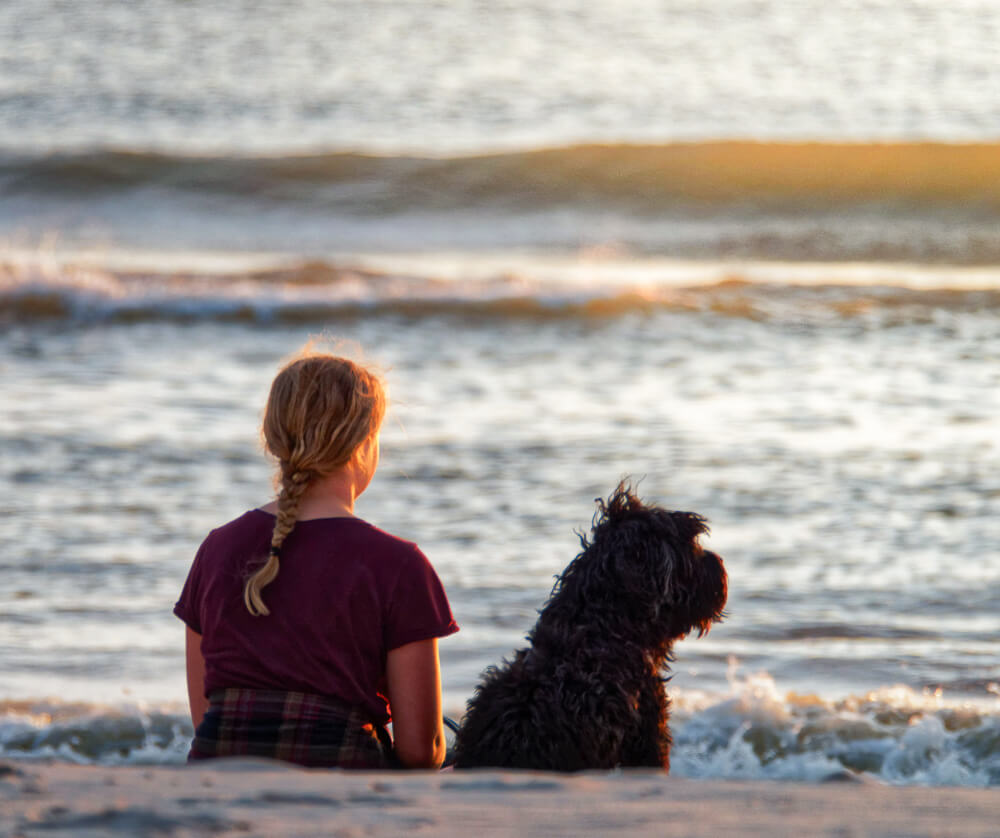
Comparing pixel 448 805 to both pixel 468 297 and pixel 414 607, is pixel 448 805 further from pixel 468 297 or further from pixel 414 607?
pixel 468 297

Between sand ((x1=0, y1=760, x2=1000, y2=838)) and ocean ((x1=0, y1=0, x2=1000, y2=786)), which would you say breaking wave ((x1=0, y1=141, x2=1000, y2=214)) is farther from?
sand ((x1=0, y1=760, x2=1000, y2=838))

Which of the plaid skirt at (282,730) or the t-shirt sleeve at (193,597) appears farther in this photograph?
the t-shirt sleeve at (193,597)

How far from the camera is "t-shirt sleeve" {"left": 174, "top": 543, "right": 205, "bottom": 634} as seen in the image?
130 inches

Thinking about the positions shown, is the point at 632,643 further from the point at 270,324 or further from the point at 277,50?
the point at 277,50

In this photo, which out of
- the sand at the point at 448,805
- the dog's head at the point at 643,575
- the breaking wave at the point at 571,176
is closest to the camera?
the sand at the point at 448,805

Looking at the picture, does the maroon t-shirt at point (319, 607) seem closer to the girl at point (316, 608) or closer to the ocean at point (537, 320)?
the girl at point (316, 608)

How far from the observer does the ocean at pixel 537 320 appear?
5.36m

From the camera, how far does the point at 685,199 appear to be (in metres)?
20.5

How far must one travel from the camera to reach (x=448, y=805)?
2598 mm

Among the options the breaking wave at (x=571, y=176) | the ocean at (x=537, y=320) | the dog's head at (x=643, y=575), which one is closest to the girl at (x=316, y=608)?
the dog's head at (x=643, y=575)

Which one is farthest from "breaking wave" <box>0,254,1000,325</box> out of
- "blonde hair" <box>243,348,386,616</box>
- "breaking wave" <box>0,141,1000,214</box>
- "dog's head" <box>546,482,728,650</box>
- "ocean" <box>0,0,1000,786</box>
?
"blonde hair" <box>243,348,386,616</box>

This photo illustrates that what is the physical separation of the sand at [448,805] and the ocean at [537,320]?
54.8 inches

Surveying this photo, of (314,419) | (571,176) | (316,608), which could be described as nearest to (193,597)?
(316,608)

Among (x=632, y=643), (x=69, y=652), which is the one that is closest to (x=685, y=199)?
(x=69, y=652)
